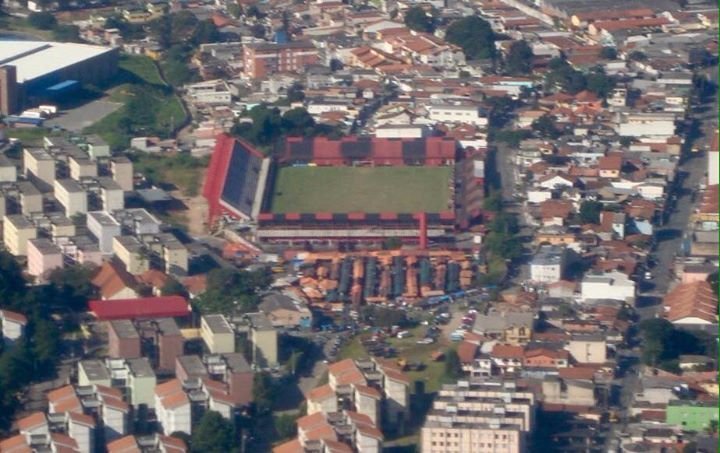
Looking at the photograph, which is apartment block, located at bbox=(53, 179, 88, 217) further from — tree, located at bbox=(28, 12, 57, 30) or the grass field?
tree, located at bbox=(28, 12, 57, 30)

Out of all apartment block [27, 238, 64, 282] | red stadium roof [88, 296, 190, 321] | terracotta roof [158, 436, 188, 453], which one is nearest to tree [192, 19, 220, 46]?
apartment block [27, 238, 64, 282]

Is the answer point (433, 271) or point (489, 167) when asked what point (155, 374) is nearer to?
point (433, 271)

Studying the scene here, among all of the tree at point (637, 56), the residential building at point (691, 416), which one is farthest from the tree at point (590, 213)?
the tree at point (637, 56)

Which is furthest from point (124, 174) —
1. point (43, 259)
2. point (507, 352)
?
point (507, 352)

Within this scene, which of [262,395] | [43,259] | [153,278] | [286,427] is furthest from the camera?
[43,259]

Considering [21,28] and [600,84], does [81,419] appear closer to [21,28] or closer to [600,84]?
[600,84]

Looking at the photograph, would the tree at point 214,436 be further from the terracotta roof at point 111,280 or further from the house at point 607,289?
the house at point 607,289
